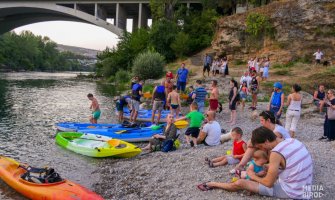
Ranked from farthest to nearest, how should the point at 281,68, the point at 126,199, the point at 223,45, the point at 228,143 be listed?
1. the point at 223,45
2. the point at 281,68
3. the point at 228,143
4. the point at 126,199

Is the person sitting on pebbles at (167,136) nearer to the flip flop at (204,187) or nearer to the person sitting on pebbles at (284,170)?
the flip flop at (204,187)

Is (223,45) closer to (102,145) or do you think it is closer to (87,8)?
(102,145)

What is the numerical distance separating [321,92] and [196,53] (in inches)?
953

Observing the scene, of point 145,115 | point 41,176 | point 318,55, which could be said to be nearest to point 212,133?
point 41,176

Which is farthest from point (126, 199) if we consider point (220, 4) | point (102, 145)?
point (220, 4)

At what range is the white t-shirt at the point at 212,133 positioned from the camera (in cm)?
930

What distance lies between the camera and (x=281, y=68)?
23.9 meters

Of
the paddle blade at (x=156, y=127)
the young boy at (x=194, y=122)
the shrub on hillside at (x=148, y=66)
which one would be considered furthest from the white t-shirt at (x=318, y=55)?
the young boy at (x=194, y=122)

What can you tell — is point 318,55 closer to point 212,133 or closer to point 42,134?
point 212,133

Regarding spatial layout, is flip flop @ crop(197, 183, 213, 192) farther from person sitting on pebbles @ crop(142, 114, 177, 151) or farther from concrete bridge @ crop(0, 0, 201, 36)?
concrete bridge @ crop(0, 0, 201, 36)

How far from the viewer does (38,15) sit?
58688 millimetres

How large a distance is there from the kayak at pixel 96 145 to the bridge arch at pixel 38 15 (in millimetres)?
38433

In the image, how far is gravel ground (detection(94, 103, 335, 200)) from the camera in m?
6.17

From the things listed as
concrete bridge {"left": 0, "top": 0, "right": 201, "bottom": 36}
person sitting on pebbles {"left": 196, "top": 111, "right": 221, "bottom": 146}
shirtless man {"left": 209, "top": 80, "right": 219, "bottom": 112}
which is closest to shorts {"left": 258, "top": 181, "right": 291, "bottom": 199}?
person sitting on pebbles {"left": 196, "top": 111, "right": 221, "bottom": 146}
